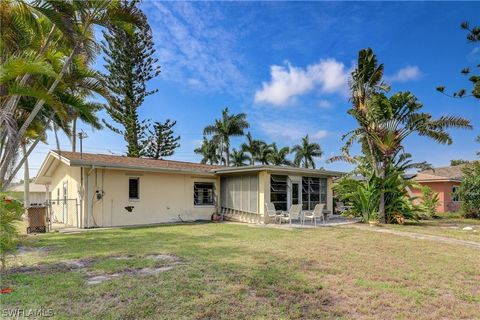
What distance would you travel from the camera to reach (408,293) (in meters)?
5.13

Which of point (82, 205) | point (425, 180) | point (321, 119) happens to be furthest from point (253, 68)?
point (425, 180)

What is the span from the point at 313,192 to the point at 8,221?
15.5 metres

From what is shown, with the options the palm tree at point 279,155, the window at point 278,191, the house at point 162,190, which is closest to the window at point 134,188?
the house at point 162,190

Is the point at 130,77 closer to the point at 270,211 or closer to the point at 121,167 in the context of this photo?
the point at 121,167

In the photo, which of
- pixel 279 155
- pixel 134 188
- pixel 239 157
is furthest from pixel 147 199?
pixel 279 155

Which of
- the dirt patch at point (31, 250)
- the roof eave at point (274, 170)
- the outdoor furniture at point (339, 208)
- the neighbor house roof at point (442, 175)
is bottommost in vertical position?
the outdoor furniture at point (339, 208)

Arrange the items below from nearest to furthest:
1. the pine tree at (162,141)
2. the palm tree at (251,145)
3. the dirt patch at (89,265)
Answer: the dirt patch at (89,265) < the pine tree at (162,141) < the palm tree at (251,145)

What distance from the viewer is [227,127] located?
37.1 meters

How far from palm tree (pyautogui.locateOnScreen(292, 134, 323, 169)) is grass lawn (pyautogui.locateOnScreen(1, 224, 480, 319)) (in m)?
34.8

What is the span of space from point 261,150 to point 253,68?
2558 cm

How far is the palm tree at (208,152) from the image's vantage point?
141 feet

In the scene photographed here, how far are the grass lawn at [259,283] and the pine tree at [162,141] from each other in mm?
25215

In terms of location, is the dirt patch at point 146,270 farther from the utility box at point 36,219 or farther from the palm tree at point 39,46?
the utility box at point 36,219

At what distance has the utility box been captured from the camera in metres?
12.4
